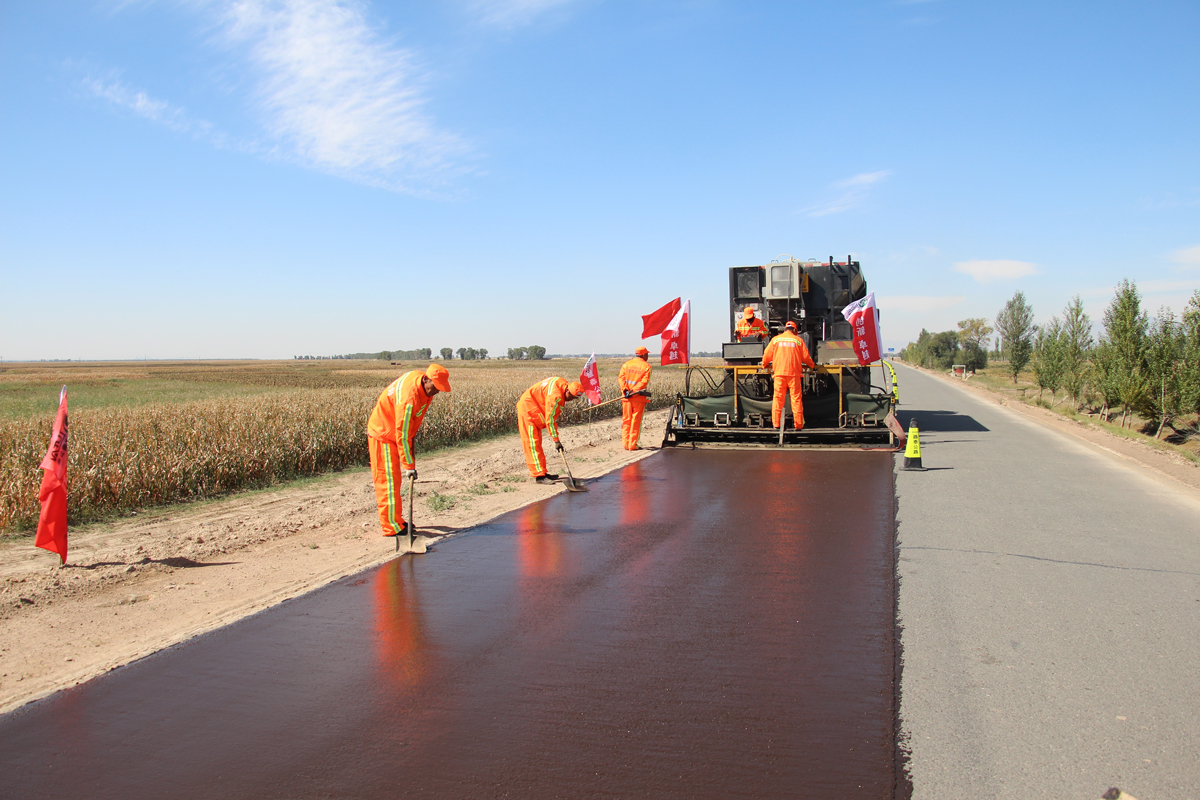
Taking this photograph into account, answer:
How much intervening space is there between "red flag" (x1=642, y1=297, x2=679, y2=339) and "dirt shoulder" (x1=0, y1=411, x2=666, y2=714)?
4.70m

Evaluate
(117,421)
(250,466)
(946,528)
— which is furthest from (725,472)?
(117,421)

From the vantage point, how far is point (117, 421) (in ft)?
41.4

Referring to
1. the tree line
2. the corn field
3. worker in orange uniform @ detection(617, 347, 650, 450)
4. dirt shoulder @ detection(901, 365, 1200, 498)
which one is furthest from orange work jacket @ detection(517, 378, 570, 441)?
the tree line

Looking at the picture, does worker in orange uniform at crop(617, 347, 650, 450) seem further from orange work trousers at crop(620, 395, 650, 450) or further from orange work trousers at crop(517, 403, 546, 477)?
orange work trousers at crop(517, 403, 546, 477)

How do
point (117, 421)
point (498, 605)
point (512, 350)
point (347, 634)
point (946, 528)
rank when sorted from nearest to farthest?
1. point (347, 634)
2. point (498, 605)
3. point (946, 528)
4. point (117, 421)
5. point (512, 350)

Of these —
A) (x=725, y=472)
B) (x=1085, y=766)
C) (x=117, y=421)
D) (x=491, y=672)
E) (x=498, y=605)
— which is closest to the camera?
(x=1085, y=766)

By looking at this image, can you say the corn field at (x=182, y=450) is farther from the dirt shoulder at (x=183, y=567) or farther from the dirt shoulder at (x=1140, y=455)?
the dirt shoulder at (x=1140, y=455)

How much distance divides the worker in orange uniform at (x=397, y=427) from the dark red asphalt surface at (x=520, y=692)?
31.5 inches

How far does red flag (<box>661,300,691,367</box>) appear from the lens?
15383mm

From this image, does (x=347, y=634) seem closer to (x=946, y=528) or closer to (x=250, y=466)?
(x=946, y=528)

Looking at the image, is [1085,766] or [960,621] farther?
[960,621]

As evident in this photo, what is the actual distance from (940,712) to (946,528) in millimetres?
4331

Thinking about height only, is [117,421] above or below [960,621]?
above

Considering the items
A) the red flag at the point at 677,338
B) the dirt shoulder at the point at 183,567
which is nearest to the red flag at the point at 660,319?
the red flag at the point at 677,338
